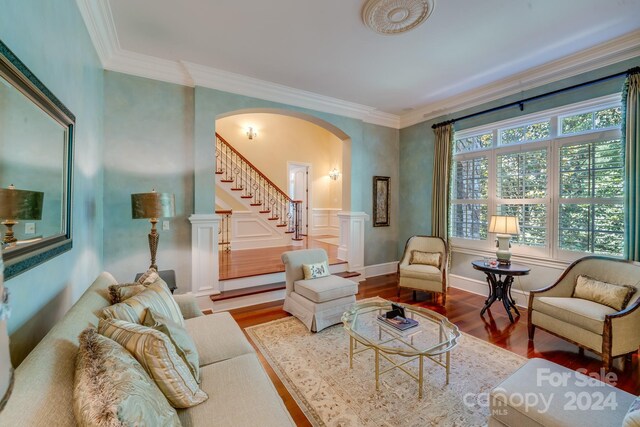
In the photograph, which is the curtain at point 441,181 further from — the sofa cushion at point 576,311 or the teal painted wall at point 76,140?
the teal painted wall at point 76,140

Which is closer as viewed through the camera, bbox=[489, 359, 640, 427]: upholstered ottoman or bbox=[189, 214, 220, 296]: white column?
bbox=[489, 359, 640, 427]: upholstered ottoman

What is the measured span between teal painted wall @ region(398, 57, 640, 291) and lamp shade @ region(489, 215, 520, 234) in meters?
0.79

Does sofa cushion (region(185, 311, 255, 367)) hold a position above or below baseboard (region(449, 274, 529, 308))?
above

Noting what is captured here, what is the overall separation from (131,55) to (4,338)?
3846mm

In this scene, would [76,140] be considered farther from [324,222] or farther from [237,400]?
[324,222]

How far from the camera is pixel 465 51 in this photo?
323cm

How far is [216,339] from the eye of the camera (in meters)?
1.91

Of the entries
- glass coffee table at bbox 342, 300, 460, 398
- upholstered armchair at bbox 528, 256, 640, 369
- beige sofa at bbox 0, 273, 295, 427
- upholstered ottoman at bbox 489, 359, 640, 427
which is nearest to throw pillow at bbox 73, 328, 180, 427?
beige sofa at bbox 0, 273, 295, 427

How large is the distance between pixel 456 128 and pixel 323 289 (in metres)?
3.71

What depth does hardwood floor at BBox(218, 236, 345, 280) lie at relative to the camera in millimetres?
4246

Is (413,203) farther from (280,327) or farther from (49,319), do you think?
(49,319)

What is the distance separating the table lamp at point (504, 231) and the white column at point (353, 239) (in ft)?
7.12

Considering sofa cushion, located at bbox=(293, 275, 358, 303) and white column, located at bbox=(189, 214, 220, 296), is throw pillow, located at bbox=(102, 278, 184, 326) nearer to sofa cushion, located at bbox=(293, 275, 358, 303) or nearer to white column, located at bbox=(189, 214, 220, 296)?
sofa cushion, located at bbox=(293, 275, 358, 303)

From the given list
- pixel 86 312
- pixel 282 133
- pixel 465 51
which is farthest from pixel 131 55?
pixel 282 133
